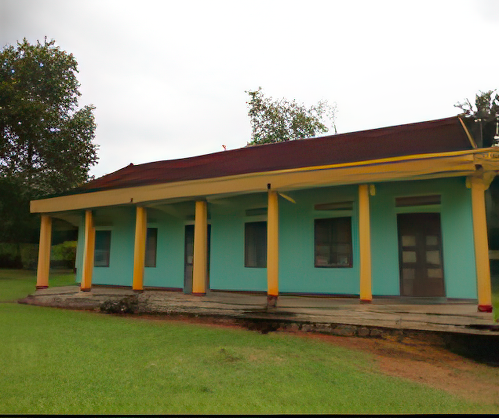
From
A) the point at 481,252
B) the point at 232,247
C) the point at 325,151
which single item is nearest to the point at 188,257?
the point at 232,247

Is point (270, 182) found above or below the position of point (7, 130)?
below

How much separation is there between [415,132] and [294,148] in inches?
123

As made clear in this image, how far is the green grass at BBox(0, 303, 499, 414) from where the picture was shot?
13.5ft

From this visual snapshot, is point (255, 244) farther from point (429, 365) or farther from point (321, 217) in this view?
point (429, 365)

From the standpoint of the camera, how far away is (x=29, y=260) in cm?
2564

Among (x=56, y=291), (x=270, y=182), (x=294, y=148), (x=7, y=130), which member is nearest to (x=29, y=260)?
(x=7, y=130)

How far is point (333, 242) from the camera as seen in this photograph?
32.0 ft

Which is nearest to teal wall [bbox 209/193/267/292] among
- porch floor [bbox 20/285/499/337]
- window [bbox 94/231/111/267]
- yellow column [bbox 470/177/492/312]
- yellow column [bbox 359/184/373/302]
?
porch floor [bbox 20/285/499/337]

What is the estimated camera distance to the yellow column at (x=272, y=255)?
27.0 feet

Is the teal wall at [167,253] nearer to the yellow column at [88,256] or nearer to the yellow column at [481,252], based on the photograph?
the yellow column at [88,256]

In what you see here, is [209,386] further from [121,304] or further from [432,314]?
[121,304]

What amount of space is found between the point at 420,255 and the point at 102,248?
31.7 feet

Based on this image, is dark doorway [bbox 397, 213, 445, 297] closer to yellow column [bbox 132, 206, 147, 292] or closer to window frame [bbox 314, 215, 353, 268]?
window frame [bbox 314, 215, 353, 268]

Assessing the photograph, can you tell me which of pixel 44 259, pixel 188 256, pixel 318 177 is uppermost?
pixel 318 177
